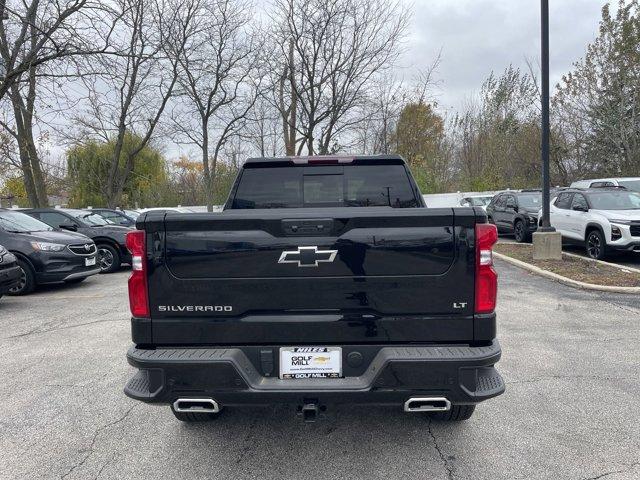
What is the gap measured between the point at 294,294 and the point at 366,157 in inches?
65.4

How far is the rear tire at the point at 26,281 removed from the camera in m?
8.46

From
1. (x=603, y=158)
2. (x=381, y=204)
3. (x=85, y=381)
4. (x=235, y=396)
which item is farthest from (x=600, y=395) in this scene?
(x=603, y=158)

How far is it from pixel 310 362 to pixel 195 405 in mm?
706

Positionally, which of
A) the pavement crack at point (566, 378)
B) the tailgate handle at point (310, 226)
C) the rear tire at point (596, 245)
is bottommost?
the pavement crack at point (566, 378)

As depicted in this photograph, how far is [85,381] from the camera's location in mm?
4293

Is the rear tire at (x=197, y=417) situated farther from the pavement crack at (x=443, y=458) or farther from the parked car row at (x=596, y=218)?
the parked car row at (x=596, y=218)

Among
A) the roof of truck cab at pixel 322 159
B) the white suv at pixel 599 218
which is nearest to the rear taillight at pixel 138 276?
the roof of truck cab at pixel 322 159

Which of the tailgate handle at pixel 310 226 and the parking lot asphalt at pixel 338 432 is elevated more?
the tailgate handle at pixel 310 226

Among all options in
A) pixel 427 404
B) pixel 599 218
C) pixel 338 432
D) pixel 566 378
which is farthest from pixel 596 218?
pixel 427 404

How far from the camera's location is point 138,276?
257 cm

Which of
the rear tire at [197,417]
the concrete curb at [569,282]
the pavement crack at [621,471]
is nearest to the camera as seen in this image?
the pavement crack at [621,471]

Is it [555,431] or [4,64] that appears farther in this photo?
[4,64]

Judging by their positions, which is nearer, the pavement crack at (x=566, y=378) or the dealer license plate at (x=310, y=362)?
the dealer license plate at (x=310, y=362)

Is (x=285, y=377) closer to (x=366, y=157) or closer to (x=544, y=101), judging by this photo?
(x=366, y=157)
